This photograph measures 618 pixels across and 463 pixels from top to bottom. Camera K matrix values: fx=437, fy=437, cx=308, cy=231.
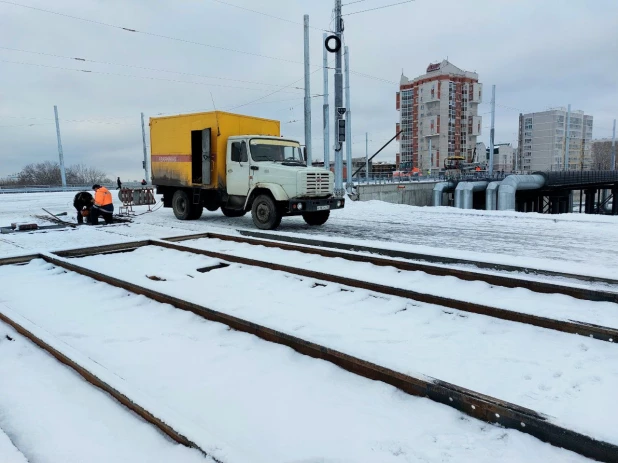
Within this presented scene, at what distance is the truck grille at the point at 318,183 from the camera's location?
11.5m

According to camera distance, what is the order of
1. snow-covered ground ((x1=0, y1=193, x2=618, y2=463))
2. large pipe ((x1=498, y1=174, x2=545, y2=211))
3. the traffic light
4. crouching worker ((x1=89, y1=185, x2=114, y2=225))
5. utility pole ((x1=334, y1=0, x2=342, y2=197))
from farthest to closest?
large pipe ((x1=498, y1=174, x2=545, y2=211))
the traffic light
utility pole ((x1=334, y1=0, x2=342, y2=197))
crouching worker ((x1=89, y1=185, x2=114, y2=225))
snow-covered ground ((x1=0, y1=193, x2=618, y2=463))

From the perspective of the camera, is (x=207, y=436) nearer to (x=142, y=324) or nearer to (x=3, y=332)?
(x=142, y=324)

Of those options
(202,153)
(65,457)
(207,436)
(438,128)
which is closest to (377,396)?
(207,436)

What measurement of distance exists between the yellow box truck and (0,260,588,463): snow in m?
7.06

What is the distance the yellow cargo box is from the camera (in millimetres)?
12875

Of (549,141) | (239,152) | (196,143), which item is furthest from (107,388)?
(549,141)

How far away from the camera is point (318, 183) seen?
1177 cm

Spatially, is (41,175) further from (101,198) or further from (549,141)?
(549,141)

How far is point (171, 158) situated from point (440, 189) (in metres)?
25.7

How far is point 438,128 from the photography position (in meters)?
91.4

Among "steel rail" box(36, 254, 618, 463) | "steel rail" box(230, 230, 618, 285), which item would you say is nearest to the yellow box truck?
"steel rail" box(230, 230, 618, 285)

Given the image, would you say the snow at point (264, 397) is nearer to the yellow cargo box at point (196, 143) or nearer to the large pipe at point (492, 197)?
the yellow cargo box at point (196, 143)

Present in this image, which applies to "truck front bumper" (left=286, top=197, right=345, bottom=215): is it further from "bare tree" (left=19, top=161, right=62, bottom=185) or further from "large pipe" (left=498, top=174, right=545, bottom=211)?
"bare tree" (left=19, top=161, right=62, bottom=185)

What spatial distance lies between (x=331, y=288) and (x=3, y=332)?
365 centimetres
